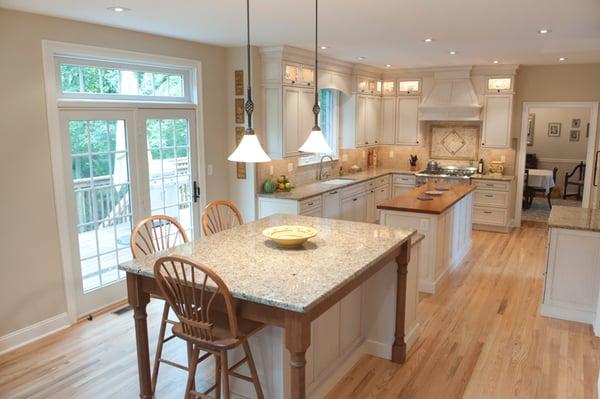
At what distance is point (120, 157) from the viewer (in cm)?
448

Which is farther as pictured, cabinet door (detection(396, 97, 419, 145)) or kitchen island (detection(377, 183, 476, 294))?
cabinet door (detection(396, 97, 419, 145))

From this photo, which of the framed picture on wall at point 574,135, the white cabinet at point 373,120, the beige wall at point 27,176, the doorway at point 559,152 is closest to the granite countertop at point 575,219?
the white cabinet at point 373,120

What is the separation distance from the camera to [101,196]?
4355mm

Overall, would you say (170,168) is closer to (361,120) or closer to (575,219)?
(361,120)


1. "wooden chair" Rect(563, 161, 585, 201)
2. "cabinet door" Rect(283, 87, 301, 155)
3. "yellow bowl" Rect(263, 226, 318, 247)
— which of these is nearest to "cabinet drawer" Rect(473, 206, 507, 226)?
"cabinet door" Rect(283, 87, 301, 155)

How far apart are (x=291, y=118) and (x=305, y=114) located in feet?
1.25

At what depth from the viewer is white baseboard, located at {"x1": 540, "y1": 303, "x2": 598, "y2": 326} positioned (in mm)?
4180

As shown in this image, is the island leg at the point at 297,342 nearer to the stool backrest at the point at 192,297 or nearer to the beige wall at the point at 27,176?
the stool backrest at the point at 192,297

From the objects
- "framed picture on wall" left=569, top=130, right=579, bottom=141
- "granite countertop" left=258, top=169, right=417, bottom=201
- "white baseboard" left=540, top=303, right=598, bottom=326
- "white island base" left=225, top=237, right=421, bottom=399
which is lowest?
"white baseboard" left=540, top=303, right=598, bottom=326

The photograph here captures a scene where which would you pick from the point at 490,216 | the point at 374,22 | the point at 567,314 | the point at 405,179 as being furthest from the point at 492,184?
the point at 374,22

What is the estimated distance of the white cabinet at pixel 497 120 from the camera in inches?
292

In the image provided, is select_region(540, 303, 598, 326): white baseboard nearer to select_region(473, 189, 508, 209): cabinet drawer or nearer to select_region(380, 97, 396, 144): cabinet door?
select_region(473, 189, 508, 209): cabinet drawer

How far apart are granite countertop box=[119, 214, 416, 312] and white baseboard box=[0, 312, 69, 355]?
1.72 metres

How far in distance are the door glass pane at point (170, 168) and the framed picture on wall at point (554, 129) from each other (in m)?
9.23
